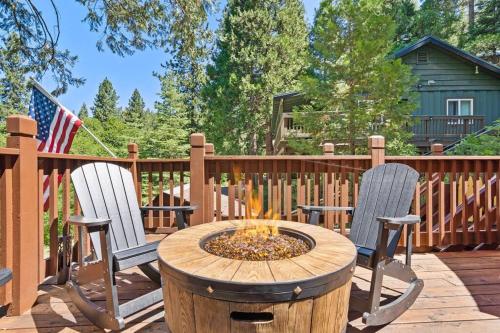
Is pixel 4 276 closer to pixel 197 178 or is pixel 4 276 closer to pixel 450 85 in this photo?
pixel 197 178

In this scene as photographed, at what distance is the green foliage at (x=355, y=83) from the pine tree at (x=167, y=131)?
7186 mm

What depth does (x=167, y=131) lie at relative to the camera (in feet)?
48.7

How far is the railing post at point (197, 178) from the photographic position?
3152mm

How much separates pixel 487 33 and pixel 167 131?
63.5 feet

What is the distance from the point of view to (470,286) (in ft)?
7.93

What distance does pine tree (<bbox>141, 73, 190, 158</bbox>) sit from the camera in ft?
48.4

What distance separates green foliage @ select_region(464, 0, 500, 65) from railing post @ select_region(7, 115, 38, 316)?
20.1 meters

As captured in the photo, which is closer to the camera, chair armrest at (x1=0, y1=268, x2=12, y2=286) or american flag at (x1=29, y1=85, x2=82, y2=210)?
chair armrest at (x1=0, y1=268, x2=12, y2=286)


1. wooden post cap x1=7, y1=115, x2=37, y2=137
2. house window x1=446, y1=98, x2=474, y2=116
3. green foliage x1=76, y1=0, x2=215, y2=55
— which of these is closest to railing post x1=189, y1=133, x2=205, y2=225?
wooden post cap x1=7, y1=115, x2=37, y2=137

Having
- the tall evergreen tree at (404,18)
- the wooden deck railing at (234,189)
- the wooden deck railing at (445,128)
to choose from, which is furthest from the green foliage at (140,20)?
the tall evergreen tree at (404,18)

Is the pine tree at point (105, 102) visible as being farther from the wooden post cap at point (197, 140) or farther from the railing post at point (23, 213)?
the railing post at point (23, 213)

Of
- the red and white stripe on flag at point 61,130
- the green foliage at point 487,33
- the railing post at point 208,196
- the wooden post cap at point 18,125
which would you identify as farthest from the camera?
the green foliage at point 487,33

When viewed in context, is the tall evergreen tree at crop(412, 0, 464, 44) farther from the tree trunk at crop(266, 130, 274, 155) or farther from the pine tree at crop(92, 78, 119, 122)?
the pine tree at crop(92, 78, 119, 122)

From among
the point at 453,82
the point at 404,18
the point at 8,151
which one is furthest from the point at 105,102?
the point at 8,151
